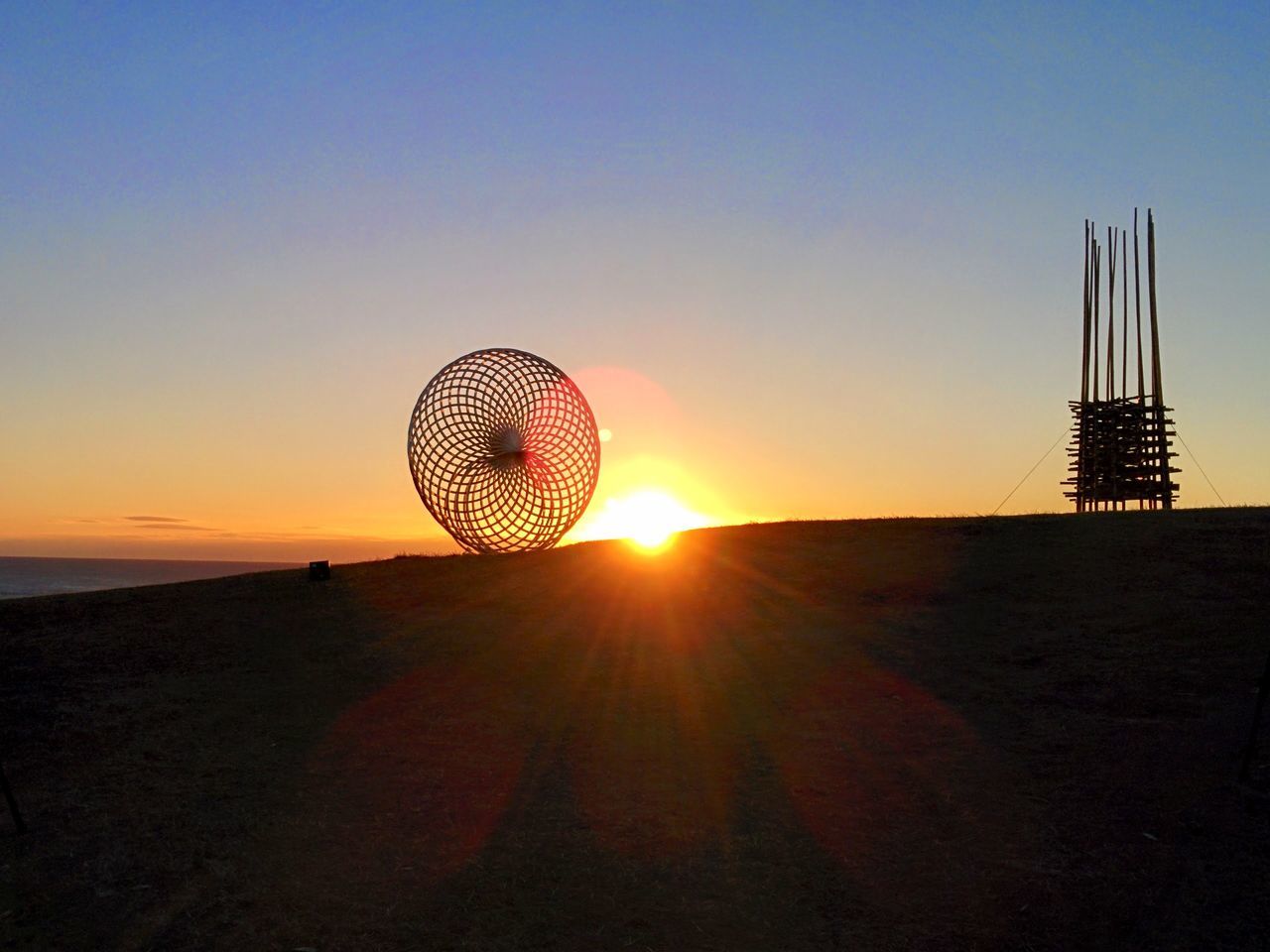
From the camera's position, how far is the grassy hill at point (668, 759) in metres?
8.67

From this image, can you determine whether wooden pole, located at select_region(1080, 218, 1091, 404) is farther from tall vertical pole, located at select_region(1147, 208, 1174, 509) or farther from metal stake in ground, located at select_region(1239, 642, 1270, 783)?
metal stake in ground, located at select_region(1239, 642, 1270, 783)

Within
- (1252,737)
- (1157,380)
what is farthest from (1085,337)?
(1252,737)

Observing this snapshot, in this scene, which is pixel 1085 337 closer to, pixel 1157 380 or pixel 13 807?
pixel 1157 380

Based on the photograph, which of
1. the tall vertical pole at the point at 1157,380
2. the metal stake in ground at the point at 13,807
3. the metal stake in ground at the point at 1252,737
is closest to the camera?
the metal stake in ground at the point at 13,807

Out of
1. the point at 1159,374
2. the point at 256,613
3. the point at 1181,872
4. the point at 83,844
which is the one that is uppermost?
the point at 1159,374

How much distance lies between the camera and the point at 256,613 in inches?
755

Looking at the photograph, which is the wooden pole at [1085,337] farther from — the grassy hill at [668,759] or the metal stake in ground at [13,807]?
the metal stake in ground at [13,807]

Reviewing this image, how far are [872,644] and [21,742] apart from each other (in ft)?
36.0

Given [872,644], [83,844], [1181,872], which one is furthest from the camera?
[872,644]

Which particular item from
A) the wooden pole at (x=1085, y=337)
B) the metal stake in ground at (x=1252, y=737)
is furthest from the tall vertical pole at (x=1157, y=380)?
the metal stake in ground at (x=1252, y=737)

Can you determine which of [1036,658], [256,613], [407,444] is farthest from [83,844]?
[407,444]

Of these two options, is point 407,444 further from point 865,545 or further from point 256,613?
point 865,545

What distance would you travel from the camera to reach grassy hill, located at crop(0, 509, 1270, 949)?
28.5 feet

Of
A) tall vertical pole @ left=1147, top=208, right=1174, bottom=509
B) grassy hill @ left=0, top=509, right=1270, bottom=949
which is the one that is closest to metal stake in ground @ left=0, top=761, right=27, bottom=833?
grassy hill @ left=0, top=509, right=1270, bottom=949
